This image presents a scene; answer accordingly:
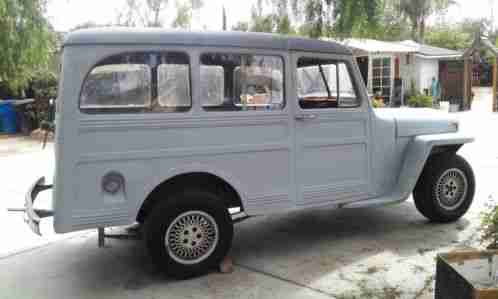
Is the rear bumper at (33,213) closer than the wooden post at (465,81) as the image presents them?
Yes

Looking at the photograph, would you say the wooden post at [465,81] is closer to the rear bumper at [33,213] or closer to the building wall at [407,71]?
the building wall at [407,71]

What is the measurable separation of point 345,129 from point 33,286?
10.2 feet

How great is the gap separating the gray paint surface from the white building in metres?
13.8

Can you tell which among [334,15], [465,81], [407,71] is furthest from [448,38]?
[334,15]

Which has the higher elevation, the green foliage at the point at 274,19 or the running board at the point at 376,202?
A: the green foliage at the point at 274,19

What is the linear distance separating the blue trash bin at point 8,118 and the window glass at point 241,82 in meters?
12.3

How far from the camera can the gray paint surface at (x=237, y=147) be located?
3.56 meters

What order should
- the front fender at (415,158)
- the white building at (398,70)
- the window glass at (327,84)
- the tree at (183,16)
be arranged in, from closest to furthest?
the window glass at (327,84), the front fender at (415,158), the tree at (183,16), the white building at (398,70)

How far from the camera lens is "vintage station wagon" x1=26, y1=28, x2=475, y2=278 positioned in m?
3.60

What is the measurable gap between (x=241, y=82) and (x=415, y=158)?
2009 millimetres

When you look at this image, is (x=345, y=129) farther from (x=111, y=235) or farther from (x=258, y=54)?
(x=111, y=235)

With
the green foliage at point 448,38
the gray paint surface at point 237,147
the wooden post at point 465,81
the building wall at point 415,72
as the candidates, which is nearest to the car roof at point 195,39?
the gray paint surface at point 237,147

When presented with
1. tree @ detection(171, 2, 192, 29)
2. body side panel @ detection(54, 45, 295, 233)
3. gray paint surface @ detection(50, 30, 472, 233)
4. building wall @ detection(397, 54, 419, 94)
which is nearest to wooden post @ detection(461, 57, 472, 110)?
building wall @ detection(397, 54, 419, 94)

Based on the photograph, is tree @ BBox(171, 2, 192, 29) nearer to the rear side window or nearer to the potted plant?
the potted plant
